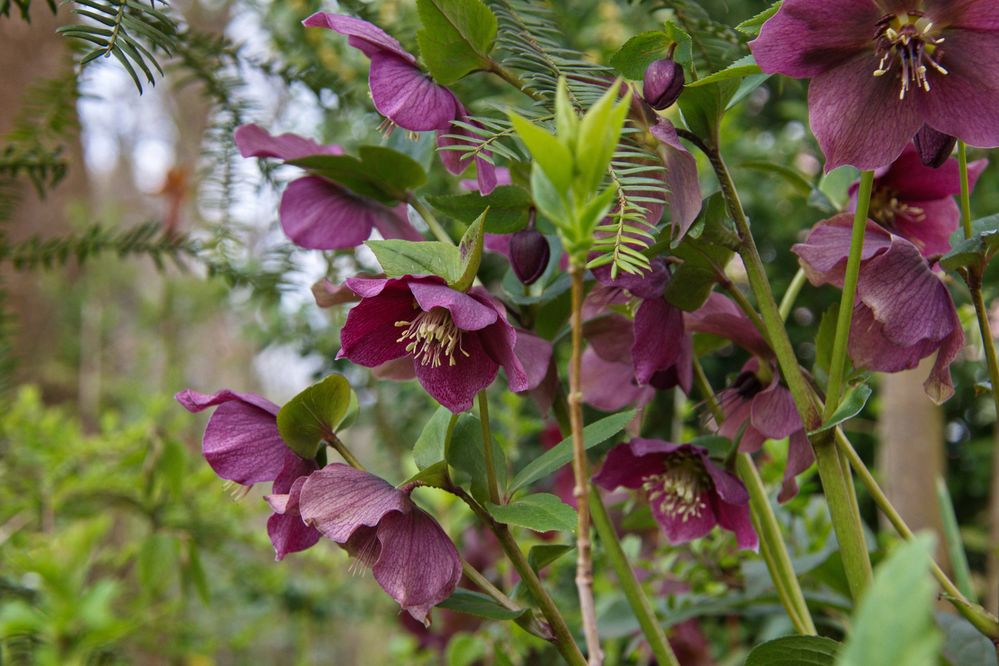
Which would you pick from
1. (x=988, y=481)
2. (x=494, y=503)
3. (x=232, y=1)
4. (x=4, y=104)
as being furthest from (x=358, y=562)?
(x=988, y=481)

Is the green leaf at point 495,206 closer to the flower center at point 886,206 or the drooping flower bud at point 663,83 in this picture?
the drooping flower bud at point 663,83

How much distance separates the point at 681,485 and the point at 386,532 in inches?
7.7

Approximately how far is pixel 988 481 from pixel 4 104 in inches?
81.3

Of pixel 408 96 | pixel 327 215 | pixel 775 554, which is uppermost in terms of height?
pixel 408 96

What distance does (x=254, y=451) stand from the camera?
1.32 feet

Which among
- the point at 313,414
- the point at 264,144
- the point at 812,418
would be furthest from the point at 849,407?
the point at 264,144

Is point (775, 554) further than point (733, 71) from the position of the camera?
Yes

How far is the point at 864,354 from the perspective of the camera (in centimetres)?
40

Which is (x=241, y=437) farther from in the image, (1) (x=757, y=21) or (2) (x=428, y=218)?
(1) (x=757, y=21)

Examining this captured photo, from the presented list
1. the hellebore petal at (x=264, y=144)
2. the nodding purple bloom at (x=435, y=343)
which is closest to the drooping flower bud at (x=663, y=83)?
the nodding purple bloom at (x=435, y=343)

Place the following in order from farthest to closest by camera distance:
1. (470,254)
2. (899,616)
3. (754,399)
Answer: (754,399), (470,254), (899,616)

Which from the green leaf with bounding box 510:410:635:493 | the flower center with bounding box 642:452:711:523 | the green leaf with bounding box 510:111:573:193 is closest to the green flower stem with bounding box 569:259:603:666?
the green leaf with bounding box 510:111:573:193

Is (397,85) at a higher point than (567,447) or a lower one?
higher

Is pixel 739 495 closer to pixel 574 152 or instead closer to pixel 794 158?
pixel 574 152
